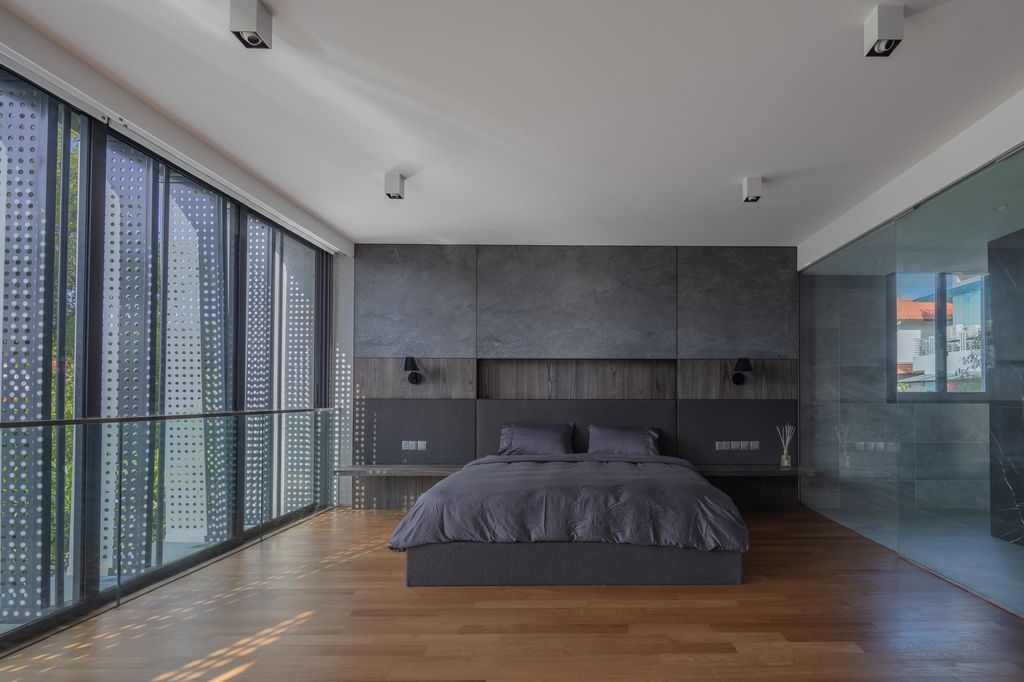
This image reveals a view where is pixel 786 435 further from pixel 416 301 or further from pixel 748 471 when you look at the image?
pixel 416 301

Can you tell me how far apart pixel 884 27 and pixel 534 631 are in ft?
9.11

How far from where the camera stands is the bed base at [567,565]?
12.3 feet

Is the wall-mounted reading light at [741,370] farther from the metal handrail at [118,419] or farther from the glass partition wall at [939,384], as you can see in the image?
the metal handrail at [118,419]

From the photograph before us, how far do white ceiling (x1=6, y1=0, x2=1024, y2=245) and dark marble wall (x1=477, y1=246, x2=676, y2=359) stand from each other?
1.44 meters

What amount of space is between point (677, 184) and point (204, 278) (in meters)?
3.13

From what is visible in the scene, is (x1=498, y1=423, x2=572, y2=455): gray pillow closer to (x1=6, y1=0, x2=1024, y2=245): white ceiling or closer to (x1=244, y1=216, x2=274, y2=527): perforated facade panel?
(x1=244, y1=216, x2=274, y2=527): perforated facade panel

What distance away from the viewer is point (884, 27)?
2443 mm

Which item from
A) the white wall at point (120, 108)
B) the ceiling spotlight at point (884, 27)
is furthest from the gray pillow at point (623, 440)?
the ceiling spotlight at point (884, 27)

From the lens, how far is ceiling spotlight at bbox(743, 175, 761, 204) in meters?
4.35

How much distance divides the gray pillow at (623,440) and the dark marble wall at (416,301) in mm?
1366

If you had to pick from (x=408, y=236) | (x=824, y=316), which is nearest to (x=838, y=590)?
(x=824, y=316)

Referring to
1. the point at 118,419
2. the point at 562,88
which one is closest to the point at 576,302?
the point at 562,88

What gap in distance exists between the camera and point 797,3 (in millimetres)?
2410

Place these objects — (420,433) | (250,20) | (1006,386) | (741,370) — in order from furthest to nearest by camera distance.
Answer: (420,433), (741,370), (1006,386), (250,20)
